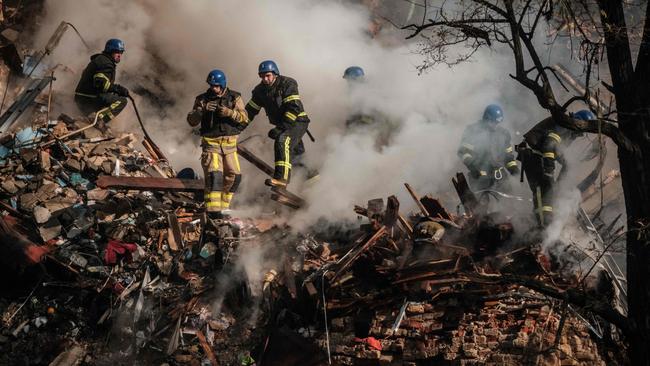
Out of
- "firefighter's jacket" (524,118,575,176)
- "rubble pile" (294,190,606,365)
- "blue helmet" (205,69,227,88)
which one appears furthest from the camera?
"blue helmet" (205,69,227,88)

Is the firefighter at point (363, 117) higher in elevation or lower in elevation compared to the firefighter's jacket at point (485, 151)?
higher

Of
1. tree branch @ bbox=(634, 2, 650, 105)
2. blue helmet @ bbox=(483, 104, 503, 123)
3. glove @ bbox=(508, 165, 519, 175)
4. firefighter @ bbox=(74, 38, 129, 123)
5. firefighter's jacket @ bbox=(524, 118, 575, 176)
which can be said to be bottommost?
tree branch @ bbox=(634, 2, 650, 105)

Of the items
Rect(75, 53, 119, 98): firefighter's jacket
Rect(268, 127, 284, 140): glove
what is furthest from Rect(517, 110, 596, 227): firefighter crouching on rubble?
Rect(75, 53, 119, 98): firefighter's jacket

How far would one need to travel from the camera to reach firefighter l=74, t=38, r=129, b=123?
8.55 metres

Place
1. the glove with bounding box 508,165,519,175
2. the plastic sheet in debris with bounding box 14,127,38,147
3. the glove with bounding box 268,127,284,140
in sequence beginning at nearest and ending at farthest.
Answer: the glove with bounding box 268,127,284,140 < the glove with bounding box 508,165,519,175 < the plastic sheet in debris with bounding box 14,127,38,147

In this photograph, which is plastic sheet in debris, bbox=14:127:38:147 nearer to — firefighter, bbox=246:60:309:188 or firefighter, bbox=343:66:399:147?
firefighter, bbox=246:60:309:188

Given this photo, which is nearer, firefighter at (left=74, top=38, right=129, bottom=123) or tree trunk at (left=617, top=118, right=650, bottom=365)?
tree trunk at (left=617, top=118, right=650, bottom=365)

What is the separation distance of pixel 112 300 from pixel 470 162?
4.65m

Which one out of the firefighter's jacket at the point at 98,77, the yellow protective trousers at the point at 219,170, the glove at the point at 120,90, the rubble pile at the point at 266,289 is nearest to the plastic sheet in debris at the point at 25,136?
the rubble pile at the point at 266,289

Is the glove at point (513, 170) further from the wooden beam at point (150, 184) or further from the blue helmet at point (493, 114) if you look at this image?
the wooden beam at point (150, 184)

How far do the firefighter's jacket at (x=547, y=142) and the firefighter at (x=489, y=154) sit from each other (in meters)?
0.80

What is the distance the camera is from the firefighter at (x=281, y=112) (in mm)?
7229

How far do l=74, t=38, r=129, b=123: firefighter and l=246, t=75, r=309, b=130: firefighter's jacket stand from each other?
236 cm

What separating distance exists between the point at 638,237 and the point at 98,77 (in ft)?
24.3
